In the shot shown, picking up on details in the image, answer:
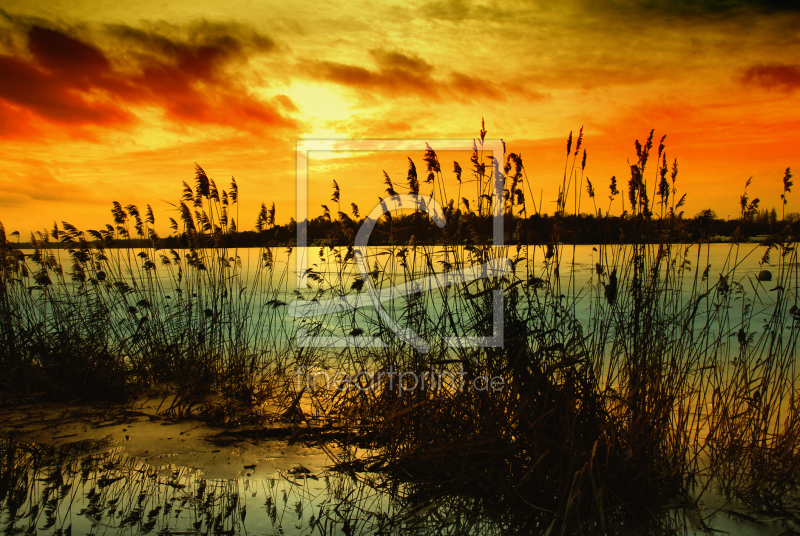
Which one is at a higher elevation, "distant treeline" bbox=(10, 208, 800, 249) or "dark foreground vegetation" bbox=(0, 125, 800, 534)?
"distant treeline" bbox=(10, 208, 800, 249)

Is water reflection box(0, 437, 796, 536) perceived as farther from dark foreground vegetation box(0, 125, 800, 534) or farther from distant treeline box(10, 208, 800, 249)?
distant treeline box(10, 208, 800, 249)

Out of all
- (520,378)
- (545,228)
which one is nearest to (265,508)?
(520,378)

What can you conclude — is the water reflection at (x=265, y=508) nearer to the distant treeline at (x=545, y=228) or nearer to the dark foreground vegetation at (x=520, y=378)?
the dark foreground vegetation at (x=520, y=378)

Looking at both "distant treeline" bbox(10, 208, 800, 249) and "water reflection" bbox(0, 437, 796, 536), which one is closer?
"water reflection" bbox(0, 437, 796, 536)

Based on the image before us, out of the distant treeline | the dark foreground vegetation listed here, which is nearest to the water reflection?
the dark foreground vegetation

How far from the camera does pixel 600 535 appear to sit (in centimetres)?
231

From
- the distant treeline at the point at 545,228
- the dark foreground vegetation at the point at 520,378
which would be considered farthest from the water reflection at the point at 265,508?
the distant treeline at the point at 545,228

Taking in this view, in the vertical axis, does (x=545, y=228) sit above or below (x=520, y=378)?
above

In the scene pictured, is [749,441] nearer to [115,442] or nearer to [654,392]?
[654,392]

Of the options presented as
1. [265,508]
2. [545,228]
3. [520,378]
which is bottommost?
[265,508]

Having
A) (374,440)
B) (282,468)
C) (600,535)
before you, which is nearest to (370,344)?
(374,440)

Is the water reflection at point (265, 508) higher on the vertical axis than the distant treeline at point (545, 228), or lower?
lower

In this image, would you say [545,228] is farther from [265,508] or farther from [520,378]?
[265,508]

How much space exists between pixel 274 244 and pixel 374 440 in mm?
2703
